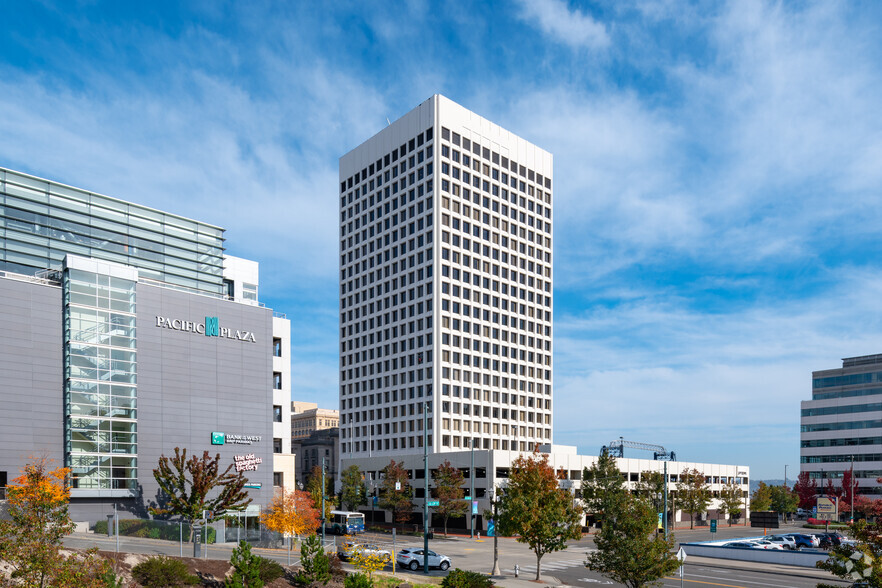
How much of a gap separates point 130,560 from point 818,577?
44.6 m

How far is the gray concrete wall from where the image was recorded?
56.4 metres

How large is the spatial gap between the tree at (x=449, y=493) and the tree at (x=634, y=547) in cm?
4986

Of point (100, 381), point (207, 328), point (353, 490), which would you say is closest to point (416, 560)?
point (100, 381)

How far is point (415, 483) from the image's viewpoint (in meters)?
103

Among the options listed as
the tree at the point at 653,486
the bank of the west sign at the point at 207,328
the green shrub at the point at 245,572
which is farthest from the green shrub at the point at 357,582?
the tree at the point at 653,486

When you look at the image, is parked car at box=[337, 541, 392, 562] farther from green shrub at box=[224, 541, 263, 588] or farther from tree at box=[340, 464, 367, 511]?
tree at box=[340, 464, 367, 511]

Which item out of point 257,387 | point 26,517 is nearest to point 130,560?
point 26,517

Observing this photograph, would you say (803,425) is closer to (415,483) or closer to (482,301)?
(482,301)

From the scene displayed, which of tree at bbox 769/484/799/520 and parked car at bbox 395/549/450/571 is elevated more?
parked car at bbox 395/549/450/571

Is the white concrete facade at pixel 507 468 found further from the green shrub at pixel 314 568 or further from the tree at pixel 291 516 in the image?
the green shrub at pixel 314 568

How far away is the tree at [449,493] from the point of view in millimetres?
86375

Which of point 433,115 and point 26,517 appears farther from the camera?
point 433,115

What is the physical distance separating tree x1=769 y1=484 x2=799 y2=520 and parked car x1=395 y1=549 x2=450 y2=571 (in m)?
104

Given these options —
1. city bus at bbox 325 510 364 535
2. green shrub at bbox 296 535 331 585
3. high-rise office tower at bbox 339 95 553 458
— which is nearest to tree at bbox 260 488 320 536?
city bus at bbox 325 510 364 535
